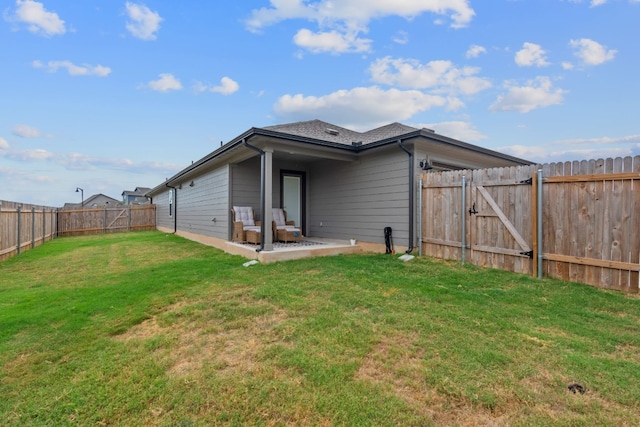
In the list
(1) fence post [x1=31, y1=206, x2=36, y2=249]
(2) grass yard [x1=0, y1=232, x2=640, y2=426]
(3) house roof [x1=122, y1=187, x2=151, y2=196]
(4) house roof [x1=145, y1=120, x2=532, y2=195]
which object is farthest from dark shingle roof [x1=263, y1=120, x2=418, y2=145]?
(3) house roof [x1=122, y1=187, x2=151, y2=196]

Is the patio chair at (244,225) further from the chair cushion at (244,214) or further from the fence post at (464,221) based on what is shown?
the fence post at (464,221)

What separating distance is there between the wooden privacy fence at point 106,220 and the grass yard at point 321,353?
50.2 ft

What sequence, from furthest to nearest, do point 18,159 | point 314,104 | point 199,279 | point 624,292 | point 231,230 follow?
point 18,159
point 314,104
point 231,230
point 199,279
point 624,292

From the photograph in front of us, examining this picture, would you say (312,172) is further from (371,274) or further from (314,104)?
(314,104)

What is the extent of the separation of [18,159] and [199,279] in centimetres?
2632

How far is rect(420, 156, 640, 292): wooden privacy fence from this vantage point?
4047 millimetres

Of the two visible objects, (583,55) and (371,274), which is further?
(583,55)

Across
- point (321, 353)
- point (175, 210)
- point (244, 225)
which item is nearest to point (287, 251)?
point (244, 225)

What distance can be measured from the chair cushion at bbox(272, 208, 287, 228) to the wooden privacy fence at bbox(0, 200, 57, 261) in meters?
6.66

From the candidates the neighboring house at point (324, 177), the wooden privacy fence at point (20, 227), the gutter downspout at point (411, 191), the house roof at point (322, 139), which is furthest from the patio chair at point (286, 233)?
the wooden privacy fence at point (20, 227)

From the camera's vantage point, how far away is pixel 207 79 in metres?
11.7

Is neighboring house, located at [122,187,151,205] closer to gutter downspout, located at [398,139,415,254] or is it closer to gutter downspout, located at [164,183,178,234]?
gutter downspout, located at [164,183,178,234]

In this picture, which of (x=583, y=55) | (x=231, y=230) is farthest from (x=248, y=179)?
(x=583, y=55)

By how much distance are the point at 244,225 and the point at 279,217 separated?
1.09 metres
